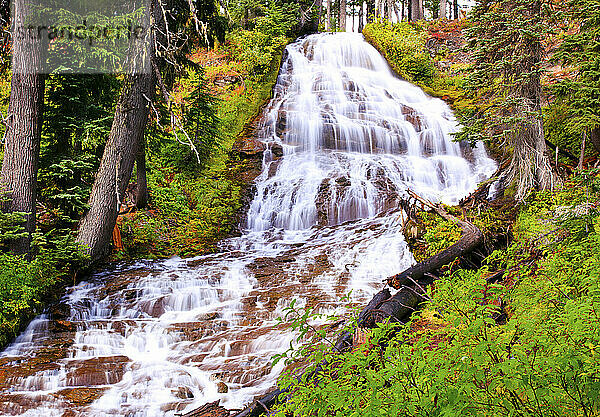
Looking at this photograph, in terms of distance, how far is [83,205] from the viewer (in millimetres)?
8281

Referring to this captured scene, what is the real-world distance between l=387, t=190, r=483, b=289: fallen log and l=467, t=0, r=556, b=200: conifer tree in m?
1.82

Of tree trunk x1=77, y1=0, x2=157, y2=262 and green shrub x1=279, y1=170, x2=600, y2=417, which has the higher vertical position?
tree trunk x1=77, y1=0, x2=157, y2=262

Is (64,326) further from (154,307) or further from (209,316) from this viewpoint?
(209,316)

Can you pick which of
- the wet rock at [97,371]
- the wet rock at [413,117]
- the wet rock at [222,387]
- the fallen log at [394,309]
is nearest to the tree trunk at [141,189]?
the wet rock at [97,371]

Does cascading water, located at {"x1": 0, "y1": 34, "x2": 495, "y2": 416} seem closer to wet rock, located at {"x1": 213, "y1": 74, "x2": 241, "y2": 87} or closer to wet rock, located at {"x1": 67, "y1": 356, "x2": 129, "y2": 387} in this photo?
wet rock, located at {"x1": 67, "y1": 356, "x2": 129, "y2": 387}

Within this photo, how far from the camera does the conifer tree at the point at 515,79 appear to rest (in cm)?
795

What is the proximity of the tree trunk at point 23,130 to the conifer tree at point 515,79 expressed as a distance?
25.6 ft

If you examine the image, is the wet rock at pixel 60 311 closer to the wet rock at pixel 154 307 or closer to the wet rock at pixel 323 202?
the wet rock at pixel 154 307

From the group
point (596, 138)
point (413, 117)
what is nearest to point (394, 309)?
point (596, 138)

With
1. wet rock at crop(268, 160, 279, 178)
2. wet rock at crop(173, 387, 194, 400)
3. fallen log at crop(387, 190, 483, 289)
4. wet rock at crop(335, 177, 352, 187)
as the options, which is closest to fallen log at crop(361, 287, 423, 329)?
fallen log at crop(387, 190, 483, 289)

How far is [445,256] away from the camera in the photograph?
6133 millimetres

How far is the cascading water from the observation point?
511 centimetres

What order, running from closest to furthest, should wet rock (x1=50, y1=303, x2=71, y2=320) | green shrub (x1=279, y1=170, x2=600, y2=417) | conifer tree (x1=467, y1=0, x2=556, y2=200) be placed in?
green shrub (x1=279, y1=170, x2=600, y2=417) → wet rock (x1=50, y1=303, x2=71, y2=320) → conifer tree (x1=467, y1=0, x2=556, y2=200)

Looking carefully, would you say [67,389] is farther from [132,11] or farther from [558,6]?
[558,6]
